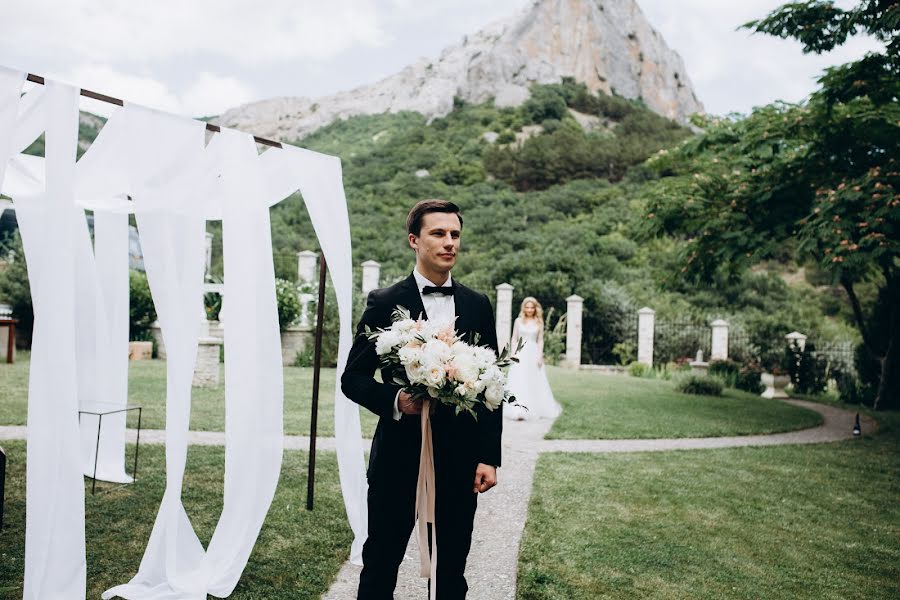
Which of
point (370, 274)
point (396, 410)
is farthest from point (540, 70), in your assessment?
point (396, 410)

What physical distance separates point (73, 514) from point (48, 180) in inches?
61.9

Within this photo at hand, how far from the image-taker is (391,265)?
104 feet

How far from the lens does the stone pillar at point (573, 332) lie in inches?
851

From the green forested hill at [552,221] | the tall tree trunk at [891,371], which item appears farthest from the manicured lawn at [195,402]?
the tall tree trunk at [891,371]

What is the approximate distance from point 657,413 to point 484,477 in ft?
31.2

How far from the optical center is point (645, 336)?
69.3 feet

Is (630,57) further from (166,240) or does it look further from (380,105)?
(166,240)

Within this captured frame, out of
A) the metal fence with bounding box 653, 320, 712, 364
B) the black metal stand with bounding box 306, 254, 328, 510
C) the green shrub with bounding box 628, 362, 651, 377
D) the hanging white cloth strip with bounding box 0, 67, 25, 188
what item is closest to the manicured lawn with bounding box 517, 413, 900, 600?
the black metal stand with bounding box 306, 254, 328, 510

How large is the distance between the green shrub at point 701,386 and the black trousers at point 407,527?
1333 cm

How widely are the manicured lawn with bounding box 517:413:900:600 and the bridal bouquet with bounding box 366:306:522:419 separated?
6.22 ft

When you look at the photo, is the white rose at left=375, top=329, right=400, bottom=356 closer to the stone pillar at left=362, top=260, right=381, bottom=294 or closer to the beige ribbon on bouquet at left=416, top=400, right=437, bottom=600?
the beige ribbon on bouquet at left=416, top=400, right=437, bottom=600

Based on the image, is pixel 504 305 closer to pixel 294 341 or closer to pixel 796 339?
pixel 294 341

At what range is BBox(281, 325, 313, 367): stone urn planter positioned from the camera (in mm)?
16781

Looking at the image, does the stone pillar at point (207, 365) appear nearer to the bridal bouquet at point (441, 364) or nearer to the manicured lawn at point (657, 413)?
the manicured lawn at point (657, 413)
